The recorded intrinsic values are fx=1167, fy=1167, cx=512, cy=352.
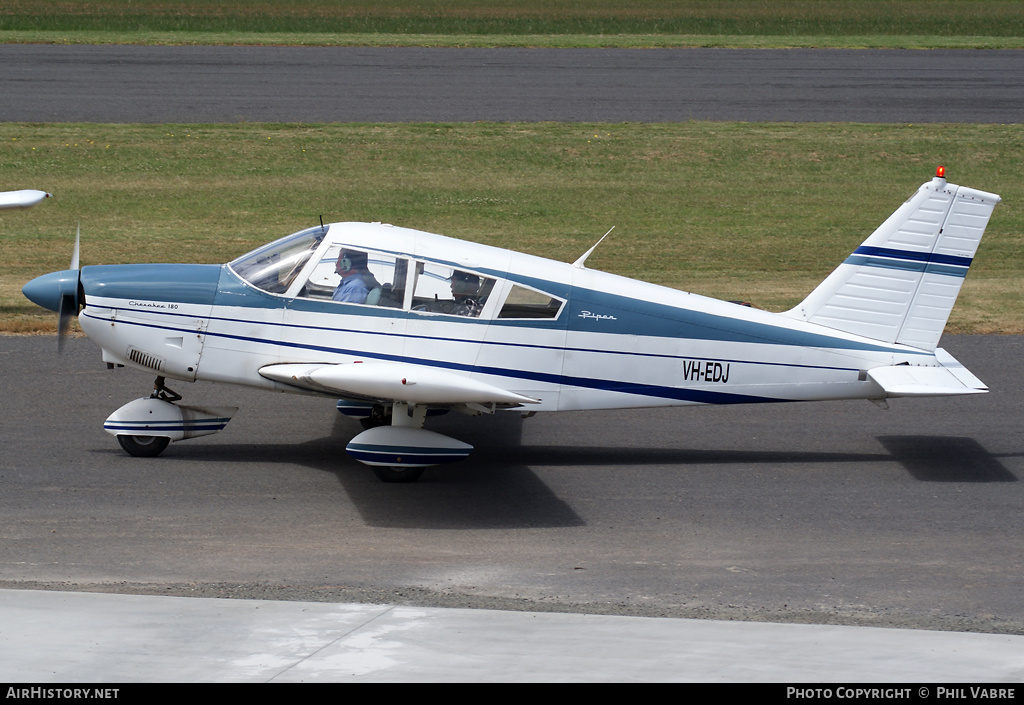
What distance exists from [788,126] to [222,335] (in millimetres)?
20288

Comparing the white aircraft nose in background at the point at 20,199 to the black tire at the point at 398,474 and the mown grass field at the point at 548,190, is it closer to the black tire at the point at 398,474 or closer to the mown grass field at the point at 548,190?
the mown grass field at the point at 548,190

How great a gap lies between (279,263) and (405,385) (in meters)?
1.77

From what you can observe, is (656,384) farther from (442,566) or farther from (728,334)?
(442,566)

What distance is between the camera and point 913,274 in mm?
9984

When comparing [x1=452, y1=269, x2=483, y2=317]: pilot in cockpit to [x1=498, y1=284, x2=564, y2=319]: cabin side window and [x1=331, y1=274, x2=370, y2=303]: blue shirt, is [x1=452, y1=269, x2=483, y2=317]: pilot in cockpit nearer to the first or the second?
[x1=498, y1=284, x2=564, y2=319]: cabin side window

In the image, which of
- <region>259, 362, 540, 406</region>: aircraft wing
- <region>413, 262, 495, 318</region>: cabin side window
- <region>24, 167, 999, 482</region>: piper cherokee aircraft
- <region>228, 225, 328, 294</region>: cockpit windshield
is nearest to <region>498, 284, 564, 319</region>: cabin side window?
<region>24, 167, 999, 482</region>: piper cherokee aircraft

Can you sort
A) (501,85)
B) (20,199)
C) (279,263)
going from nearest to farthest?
1. (279,263)
2. (20,199)
3. (501,85)

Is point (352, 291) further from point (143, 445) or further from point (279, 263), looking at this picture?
point (143, 445)

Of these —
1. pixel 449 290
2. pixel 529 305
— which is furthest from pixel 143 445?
pixel 529 305

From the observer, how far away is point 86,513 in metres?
8.71

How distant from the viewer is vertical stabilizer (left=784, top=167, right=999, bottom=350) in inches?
390

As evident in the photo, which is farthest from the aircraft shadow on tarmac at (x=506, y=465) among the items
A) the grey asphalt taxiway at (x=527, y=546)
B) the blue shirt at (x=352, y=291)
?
the blue shirt at (x=352, y=291)

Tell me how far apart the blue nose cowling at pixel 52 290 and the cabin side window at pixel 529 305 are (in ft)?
11.4
